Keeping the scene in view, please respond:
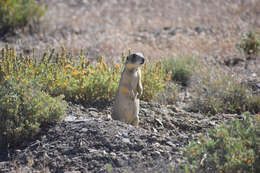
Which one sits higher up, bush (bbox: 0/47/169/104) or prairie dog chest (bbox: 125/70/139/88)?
prairie dog chest (bbox: 125/70/139/88)

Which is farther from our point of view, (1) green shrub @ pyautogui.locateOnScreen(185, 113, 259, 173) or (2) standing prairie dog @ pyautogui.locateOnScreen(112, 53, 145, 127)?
(2) standing prairie dog @ pyautogui.locateOnScreen(112, 53, 145, 127)

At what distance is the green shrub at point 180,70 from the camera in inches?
305

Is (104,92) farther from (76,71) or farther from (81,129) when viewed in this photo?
(81,129)

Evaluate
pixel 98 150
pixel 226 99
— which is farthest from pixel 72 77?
pixel 226 99

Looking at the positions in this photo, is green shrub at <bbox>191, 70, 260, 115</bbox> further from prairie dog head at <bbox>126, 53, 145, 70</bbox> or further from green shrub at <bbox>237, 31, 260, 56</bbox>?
prairie dog head at <bbox>126, 53, 145, 70</bbox>

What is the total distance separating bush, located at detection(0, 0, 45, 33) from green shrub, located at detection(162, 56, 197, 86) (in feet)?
14.1

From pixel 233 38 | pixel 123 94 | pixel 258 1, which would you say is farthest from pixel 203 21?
pixel 123 94

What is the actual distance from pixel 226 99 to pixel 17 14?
602cm

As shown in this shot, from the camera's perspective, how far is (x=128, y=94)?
4.82 meters

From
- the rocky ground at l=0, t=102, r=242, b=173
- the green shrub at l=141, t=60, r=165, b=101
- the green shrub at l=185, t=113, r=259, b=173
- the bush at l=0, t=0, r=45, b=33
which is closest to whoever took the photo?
the green shrub at l=185, t=113, r=259, b=173

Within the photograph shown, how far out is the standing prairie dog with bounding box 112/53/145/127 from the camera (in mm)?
4742

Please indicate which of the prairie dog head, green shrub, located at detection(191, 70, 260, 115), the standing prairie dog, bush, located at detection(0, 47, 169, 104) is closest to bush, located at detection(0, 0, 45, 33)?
bush, located at detection(0, 47, 169, 104)

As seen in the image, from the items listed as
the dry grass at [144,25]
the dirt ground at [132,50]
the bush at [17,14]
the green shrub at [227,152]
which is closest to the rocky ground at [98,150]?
the dirt ground at [132,50]

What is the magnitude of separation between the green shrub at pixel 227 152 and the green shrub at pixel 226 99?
7.33 ft
